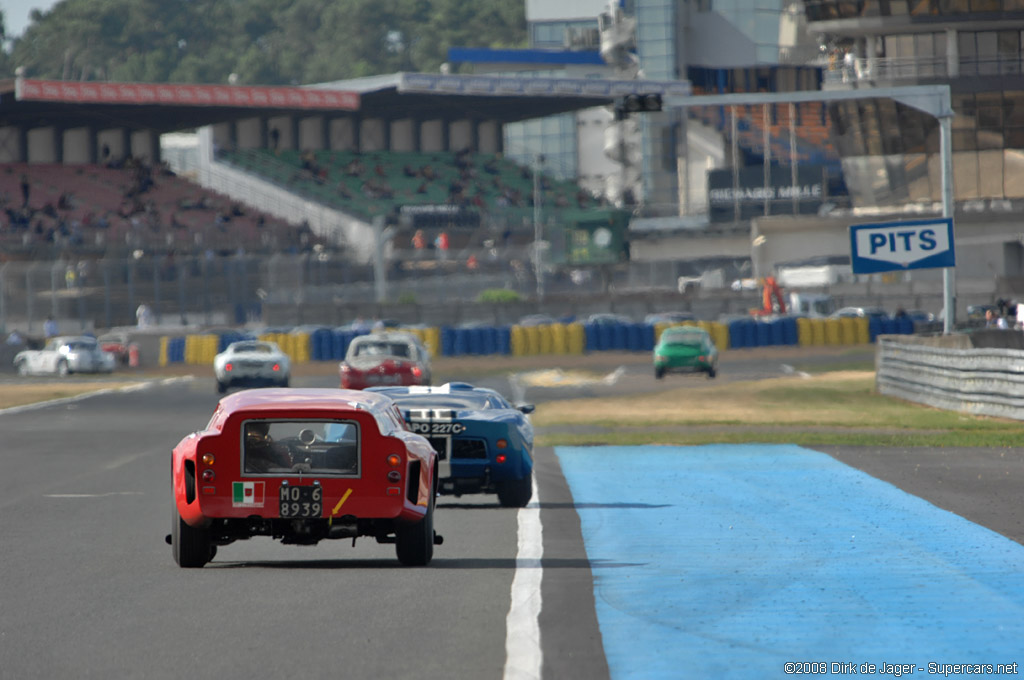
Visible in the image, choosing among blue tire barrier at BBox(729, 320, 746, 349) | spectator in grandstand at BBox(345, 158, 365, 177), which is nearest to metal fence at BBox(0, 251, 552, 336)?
blue tire barrier at BBox(729, 320, 746, 349)

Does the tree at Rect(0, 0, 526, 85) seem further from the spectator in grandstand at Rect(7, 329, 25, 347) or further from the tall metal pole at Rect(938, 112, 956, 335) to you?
the tall metal pole at Rect(938, 112, 956, 335)

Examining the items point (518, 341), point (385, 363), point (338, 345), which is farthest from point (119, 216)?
point (385, 363)

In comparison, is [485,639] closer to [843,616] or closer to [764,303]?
[843,616]

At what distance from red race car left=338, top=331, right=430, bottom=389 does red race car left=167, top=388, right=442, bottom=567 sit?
1929 centimetres

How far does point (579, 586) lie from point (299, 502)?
190 cm

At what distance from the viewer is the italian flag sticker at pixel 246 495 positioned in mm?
9781

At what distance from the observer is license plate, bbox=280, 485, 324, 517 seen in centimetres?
981

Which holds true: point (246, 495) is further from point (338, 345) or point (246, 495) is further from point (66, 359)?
point (338, 345)

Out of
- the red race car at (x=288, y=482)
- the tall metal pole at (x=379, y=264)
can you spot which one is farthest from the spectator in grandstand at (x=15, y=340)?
the red race car at (x=288, y=482)

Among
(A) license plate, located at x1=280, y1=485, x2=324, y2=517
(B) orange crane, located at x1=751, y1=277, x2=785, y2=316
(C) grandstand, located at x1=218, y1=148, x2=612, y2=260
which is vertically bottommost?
(A) license plate, located at x1=280, y1=485, x2=324, y2=517

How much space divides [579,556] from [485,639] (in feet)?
10.5

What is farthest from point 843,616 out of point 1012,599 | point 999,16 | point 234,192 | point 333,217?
point 234,192

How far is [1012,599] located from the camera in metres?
8.66

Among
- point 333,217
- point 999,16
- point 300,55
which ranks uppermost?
point 300,55
